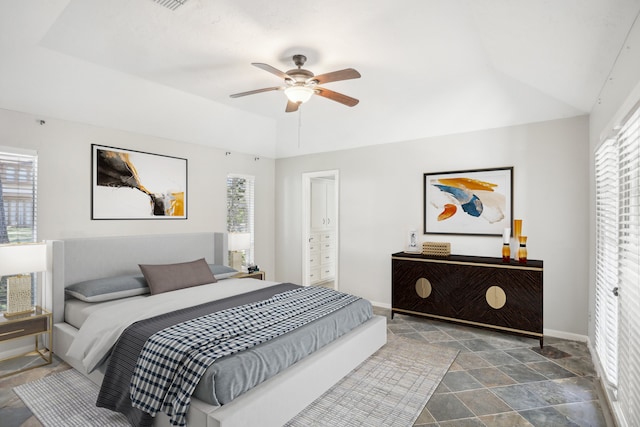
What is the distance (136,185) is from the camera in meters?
4.14

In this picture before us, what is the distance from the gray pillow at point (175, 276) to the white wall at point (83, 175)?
777mm

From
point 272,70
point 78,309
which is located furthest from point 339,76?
point 78,309

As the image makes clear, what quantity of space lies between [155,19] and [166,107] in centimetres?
154

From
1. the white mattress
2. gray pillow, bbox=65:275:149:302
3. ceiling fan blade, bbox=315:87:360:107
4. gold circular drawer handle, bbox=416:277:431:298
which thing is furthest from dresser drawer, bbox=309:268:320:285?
ceiling fan blade, bbox=315:87:360:107

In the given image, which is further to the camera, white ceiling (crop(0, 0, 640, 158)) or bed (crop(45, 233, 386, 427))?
white ceiling (crop(0, 0, 640, 158))

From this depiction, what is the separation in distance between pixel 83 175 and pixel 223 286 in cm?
186

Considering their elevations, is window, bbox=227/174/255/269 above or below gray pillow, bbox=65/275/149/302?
above

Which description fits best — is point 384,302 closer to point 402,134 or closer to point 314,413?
→ point 402,134

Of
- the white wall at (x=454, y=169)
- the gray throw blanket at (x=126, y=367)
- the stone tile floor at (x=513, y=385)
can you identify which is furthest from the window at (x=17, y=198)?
the stone tile floor at (x=513, y=385)

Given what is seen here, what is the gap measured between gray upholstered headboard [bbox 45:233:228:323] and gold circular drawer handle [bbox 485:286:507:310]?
131 inches

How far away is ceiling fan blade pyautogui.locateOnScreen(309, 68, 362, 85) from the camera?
2.56 m

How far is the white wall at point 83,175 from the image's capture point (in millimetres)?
3372

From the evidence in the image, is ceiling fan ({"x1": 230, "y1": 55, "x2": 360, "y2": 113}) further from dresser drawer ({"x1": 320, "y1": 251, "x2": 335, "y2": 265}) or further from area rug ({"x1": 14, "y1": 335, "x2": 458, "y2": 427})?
dresser drawer ({"x1": 320, "y1": 251, "x2": 335, "y2": 265})

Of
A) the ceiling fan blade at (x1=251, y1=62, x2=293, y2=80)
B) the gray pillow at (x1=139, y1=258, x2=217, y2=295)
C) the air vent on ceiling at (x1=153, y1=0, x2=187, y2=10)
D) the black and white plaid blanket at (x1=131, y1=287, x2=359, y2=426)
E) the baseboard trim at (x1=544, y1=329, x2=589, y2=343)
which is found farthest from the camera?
the baseboard trim at (x1=544, y1=329, x2=589, y2=343)
